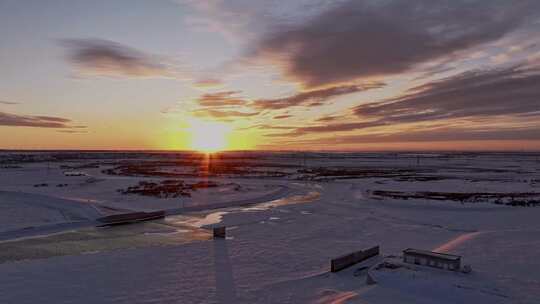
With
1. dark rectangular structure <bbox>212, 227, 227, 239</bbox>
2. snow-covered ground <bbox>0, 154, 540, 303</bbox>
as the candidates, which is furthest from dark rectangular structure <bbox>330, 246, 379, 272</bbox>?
dark rectangular structure <bbox>212, 227, 227, 239</bbox>

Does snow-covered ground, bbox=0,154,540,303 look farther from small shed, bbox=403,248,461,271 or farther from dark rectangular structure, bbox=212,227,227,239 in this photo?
dark rectangular structure, bbox=212,227,227,239

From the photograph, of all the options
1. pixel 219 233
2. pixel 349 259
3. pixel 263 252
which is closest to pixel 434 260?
pixel 349 259

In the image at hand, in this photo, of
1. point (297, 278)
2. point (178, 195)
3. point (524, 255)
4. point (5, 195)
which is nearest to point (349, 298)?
point (297, 278)

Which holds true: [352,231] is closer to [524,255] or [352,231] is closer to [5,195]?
[524,255]

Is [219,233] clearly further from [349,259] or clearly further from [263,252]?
[349,259]

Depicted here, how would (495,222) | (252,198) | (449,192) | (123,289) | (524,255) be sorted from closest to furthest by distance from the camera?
(123,289), (524,255), (495,222), (252,198), (449,192)
